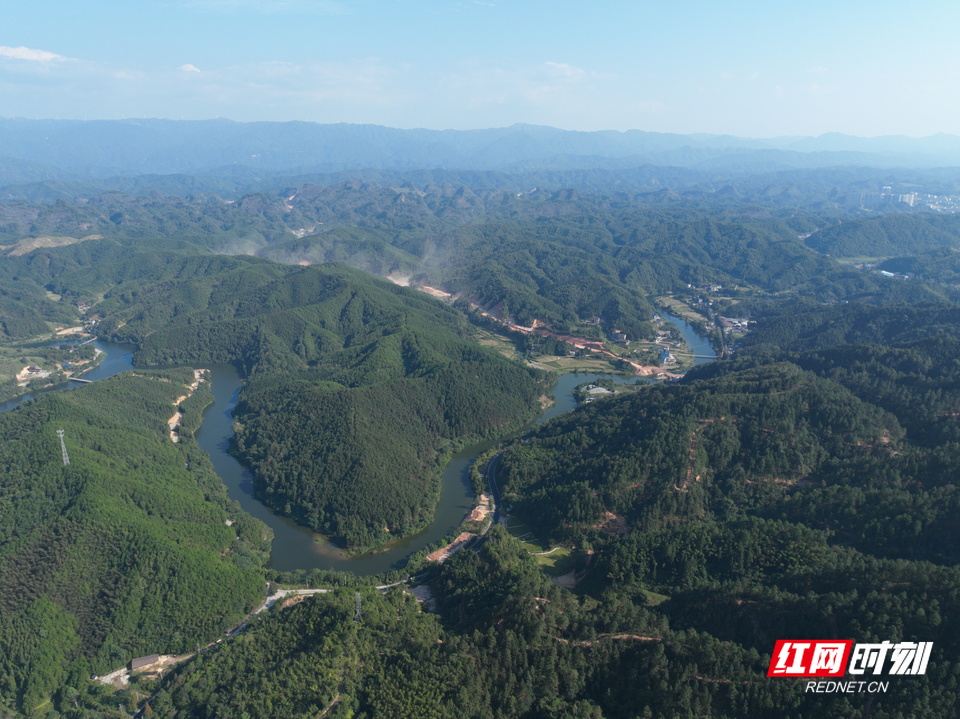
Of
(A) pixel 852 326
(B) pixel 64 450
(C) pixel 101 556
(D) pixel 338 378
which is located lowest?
(C) pixel 101 556

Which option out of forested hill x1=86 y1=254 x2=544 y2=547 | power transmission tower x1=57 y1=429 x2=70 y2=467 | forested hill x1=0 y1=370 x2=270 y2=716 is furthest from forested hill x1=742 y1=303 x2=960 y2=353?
power transmission tower x1=57 y1=429 x2=70 y2=467

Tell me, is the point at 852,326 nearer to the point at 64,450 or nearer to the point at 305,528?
the point at 305,528

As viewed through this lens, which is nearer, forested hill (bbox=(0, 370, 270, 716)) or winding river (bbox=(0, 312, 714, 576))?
forested hill (bbox=(0, 370, 270, 716))

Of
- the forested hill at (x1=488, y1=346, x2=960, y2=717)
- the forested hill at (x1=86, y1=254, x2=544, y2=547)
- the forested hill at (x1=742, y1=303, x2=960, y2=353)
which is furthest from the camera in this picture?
the forested hill at (x1=742, y1=303, x2=960, y2=353)

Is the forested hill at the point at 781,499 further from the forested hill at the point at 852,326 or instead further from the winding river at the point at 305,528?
the forested hill at the point at 852,326

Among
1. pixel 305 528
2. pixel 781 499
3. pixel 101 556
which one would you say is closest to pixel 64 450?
pixel 101 556

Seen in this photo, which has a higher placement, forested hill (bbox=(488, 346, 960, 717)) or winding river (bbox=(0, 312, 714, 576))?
forested hill (bbox=(488, 346, 960, 717))

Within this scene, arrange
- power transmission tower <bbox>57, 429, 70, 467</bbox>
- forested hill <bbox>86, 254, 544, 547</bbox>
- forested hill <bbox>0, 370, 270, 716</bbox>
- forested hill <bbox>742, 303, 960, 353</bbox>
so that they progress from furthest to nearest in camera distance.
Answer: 1. forested hill <bbox>742, 303, 960, 353</bbox>
2. forested hill <bbox>86, 254, 544, 547</bbox>
3. power transmission tower <bbox>57, 429, 70, 467</bbox>
4. forested hill <bbox>0, 370, 270, 716</bbox>

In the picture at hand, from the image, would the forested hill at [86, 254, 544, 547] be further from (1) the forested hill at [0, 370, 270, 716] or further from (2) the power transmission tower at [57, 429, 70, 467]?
(2) the power transmission tower at [57, 429, 70, 467]
